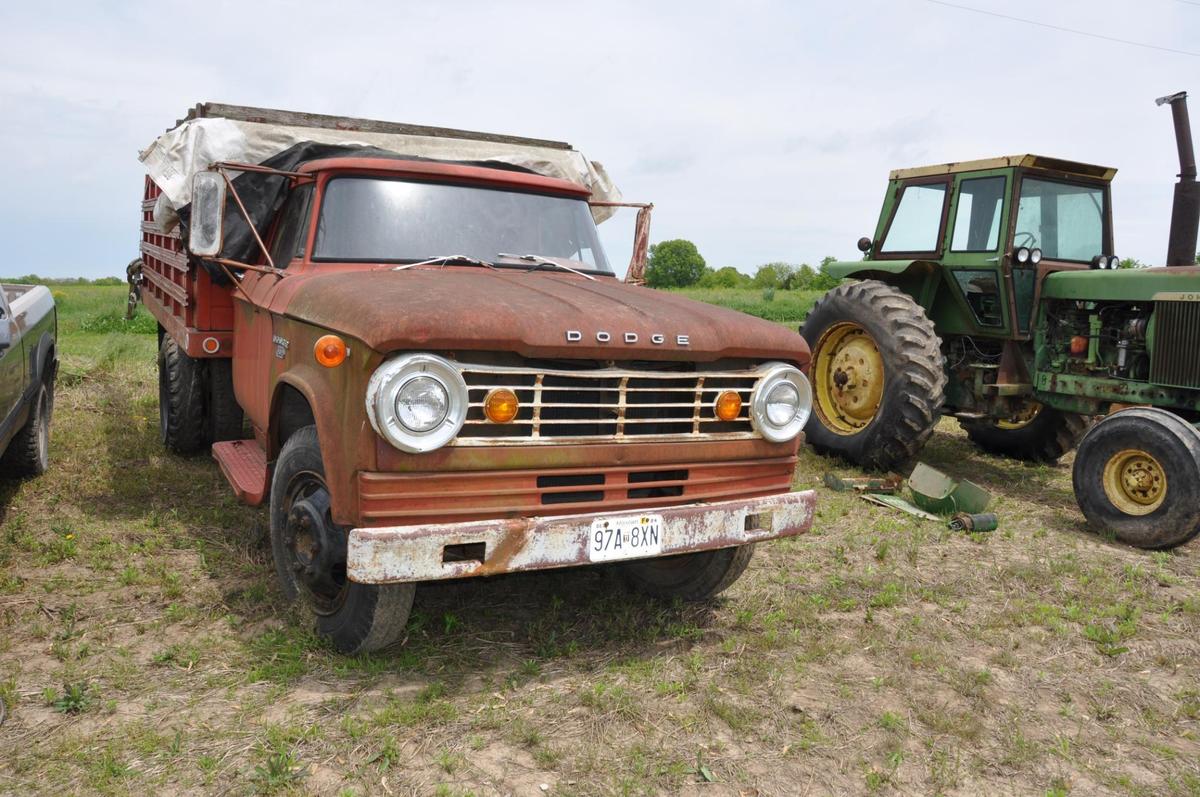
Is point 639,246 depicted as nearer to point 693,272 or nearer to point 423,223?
point 423,223

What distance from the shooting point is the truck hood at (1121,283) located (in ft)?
22.0

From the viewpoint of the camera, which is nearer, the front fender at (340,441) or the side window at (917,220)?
the front fender at (340,441)

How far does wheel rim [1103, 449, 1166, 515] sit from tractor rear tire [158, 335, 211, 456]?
246 inches

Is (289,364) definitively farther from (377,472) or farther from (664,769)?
(664,769)

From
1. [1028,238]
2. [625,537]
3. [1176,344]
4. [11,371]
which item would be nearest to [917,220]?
[1028,238]

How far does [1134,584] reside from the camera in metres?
5.12

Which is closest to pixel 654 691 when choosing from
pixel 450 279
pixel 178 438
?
pixel 450 279

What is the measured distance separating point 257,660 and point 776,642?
7.16ft

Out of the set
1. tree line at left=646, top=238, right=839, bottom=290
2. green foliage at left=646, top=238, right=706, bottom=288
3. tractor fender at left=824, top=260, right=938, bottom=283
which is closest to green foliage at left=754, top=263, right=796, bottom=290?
tree line at left=646, top=238, right=839, bottom=290

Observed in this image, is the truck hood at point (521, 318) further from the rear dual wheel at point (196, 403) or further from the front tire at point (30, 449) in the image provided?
the front tire at point (30, 449)

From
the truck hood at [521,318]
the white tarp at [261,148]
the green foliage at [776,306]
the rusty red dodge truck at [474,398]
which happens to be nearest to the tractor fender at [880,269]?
the white tarp at [261,148]

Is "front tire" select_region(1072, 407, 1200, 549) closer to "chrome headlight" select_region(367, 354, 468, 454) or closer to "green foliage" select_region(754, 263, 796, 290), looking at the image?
"chrome headlight" select_region(367, 354, 468, 454)

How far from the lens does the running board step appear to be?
4.53 m

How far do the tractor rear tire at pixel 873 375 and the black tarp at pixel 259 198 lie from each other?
3.83 m
